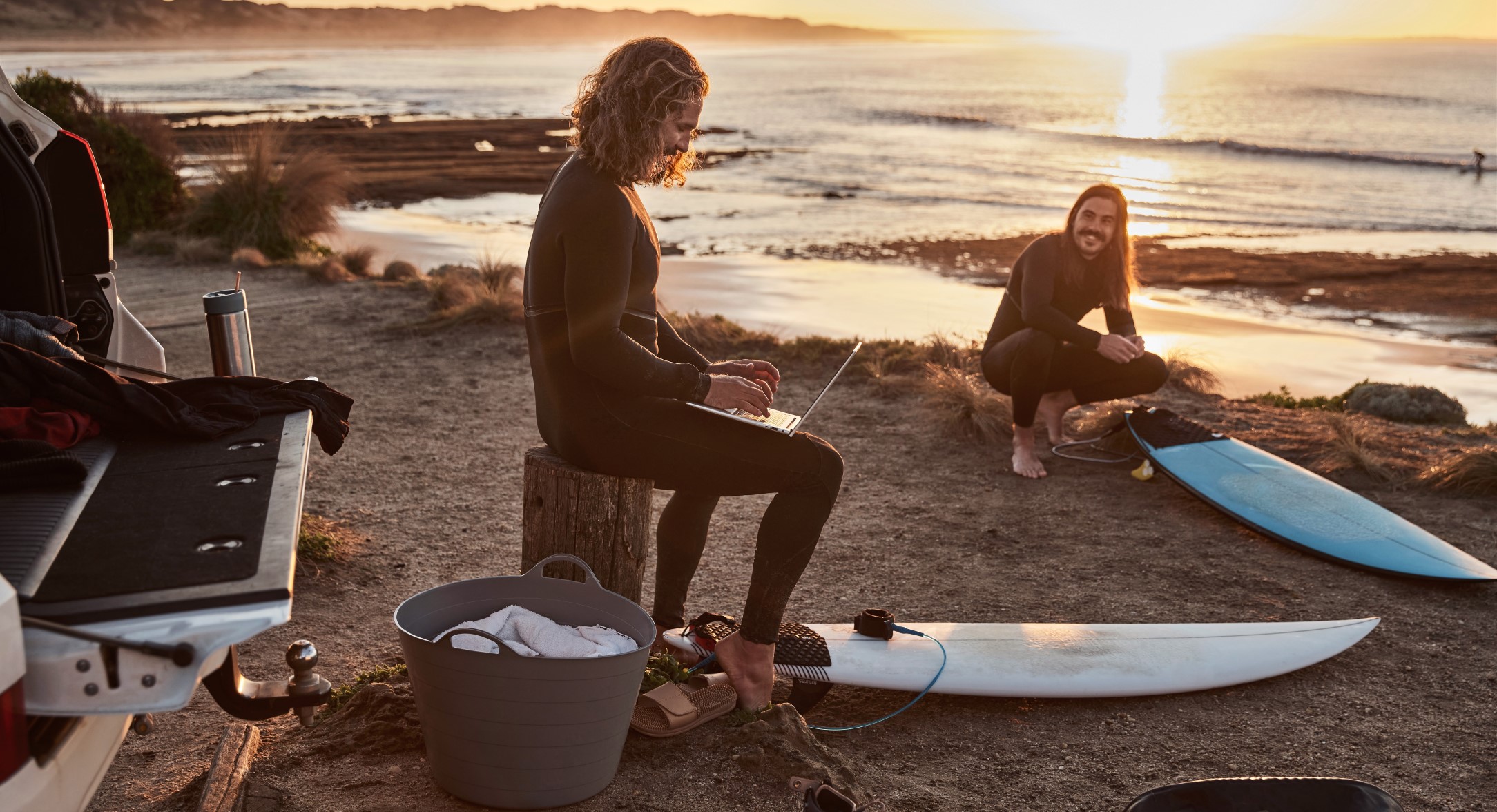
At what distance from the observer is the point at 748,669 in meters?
3.34

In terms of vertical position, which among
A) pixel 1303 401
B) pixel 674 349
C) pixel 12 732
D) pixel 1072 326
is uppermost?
pixel 674 349

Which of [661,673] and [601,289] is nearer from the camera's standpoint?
[601,289]

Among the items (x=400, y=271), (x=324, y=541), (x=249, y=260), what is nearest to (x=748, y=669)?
(x=324, y=541)

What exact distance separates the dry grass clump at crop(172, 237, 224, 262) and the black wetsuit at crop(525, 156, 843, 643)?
1087 cm

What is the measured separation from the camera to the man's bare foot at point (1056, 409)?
6727 millimetres

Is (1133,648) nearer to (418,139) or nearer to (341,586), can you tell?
(341,586)

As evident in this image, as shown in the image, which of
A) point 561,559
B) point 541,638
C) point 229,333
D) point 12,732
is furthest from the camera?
point 229,333

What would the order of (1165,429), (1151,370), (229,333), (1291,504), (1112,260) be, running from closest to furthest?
1. (229,333)
2. (1291,504)
3. (1112,260)
4. (1151,370)
5. (1165,429)

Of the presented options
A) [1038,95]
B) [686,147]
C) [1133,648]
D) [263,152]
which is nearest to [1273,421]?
[1133,648]

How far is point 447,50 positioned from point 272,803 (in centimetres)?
17023

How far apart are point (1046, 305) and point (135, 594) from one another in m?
5.00

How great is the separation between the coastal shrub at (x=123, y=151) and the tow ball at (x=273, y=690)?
43.0 ft

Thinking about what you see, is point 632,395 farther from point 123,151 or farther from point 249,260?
point 123,151

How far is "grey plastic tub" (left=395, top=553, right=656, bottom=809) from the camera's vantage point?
99.3 inches
